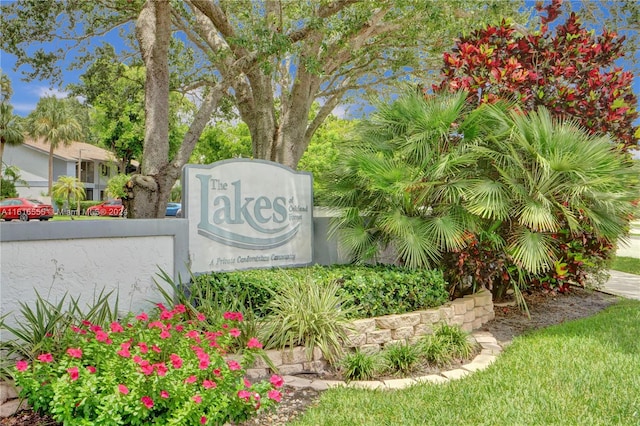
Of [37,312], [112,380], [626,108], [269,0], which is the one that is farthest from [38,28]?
[626,108]

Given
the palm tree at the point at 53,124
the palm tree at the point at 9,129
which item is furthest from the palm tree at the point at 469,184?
the palm tree at the point at 53,124

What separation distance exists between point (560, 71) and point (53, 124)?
138 ft

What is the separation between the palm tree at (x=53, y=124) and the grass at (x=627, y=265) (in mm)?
38160

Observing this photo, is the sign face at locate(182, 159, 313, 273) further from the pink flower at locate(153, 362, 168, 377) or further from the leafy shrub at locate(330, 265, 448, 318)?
the pink flower at locate(153, 362, 168, 377)

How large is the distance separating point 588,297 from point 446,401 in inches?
235

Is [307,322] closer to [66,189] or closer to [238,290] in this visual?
[238,290]

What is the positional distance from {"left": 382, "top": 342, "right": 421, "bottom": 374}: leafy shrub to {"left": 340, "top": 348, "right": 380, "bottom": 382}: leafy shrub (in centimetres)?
13

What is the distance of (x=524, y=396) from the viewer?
3.95m

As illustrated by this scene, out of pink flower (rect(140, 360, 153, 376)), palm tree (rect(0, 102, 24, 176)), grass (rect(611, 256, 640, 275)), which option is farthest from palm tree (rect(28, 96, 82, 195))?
pink flower (rect(140, 360, 153, 376))

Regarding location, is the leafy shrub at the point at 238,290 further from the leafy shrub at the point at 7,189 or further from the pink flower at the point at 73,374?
the leafy shrub at the point at 7,189

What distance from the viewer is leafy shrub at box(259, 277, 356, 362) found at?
4.75 metres

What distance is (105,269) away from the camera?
16.5 feet

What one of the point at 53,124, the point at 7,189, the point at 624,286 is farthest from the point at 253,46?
the point at 53,124

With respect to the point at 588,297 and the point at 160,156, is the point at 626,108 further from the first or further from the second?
the point at 160,156
